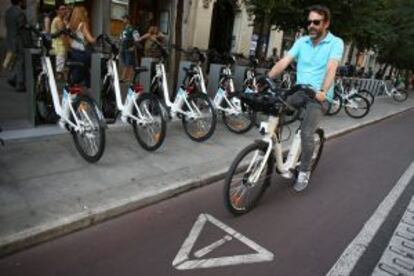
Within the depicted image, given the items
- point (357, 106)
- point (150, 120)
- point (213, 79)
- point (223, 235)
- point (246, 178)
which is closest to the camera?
point (223, 235)

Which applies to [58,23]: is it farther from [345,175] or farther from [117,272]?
[117,272]

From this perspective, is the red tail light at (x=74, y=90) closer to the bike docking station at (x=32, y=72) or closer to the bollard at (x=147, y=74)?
the bike docking station at (x=32, y=72)

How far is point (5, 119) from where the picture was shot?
6.48 m

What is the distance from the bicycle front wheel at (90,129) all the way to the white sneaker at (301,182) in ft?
7.79

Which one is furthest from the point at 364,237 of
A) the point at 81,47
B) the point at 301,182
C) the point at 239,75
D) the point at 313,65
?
the point at 239,75

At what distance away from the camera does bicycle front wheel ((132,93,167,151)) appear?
18.9 ft

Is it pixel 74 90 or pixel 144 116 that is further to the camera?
pixel 144 116

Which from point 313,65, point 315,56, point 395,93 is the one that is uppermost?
point 315,56

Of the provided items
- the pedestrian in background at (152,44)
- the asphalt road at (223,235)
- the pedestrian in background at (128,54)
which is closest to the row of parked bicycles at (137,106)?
the pedestrian in background at (152,44)

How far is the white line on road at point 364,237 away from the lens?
371 centimetres

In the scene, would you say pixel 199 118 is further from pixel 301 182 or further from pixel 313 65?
pixel 313 65

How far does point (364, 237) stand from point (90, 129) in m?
3.19

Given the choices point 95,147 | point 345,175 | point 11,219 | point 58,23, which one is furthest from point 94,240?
point 58,23

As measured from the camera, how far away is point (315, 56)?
5020mm
